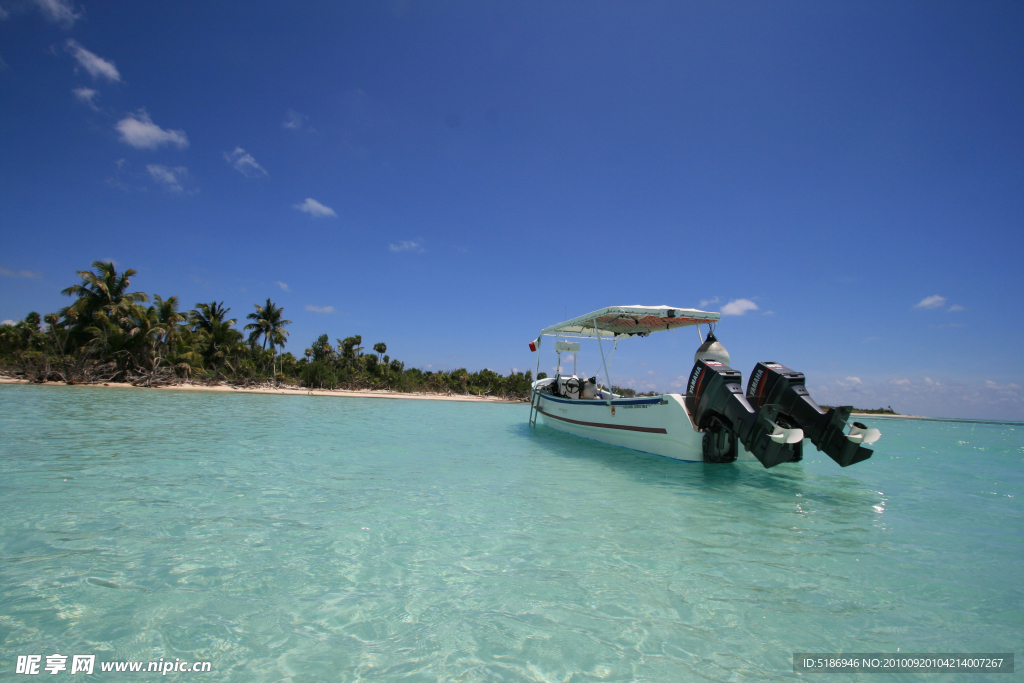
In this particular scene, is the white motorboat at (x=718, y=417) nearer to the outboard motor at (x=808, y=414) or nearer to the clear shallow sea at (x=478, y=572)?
the outboard motor at (x=808, y=414)

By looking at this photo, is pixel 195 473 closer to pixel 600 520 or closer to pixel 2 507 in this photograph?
pixel 2 507

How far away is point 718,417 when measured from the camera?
8125mm

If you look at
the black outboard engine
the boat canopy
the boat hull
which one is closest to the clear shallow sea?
the black outboard engine

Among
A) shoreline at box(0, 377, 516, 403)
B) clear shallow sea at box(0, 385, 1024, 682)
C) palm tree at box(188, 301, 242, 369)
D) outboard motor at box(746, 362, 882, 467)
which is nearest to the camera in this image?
clear shallow sea at box(0, 385, 1024, 682)

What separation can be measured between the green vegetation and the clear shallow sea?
30563mm

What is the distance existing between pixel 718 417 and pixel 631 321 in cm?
461

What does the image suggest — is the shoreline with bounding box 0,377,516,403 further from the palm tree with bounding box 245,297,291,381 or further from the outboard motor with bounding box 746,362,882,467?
A: the outboard motor with bounding box 746,362,882,467

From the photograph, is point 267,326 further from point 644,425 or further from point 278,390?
point 644,425

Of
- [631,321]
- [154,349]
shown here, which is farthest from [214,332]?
[631,321]

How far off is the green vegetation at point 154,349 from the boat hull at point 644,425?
33.2 meters

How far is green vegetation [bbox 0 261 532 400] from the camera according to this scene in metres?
30.1

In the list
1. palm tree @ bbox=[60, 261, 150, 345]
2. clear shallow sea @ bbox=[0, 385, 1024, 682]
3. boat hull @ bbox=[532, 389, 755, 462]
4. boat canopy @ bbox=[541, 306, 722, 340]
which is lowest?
clear shallow sea @ bbox=[0, 385, 1024, 682]

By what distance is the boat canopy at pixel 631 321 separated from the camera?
10.2 metres

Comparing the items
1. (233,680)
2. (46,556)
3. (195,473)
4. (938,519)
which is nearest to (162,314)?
(195,473)
